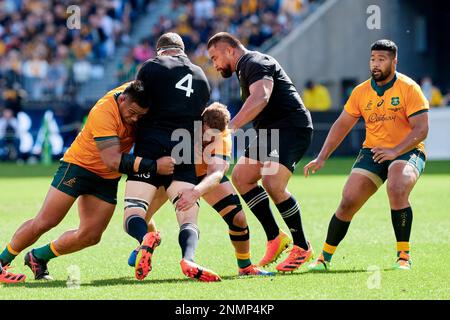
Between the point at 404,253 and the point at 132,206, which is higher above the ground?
the point at 132,206

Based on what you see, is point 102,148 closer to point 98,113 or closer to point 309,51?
point 98,113

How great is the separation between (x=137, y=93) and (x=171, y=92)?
32cm

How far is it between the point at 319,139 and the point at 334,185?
833cm

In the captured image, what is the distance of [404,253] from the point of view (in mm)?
9688

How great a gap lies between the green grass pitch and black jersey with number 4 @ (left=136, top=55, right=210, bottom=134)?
1.41 meters

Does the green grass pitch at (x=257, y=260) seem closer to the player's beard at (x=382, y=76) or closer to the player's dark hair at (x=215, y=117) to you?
the player's dark hair at (x=215, y=117)

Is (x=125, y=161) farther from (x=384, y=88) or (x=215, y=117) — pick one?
(x=384, y=88)

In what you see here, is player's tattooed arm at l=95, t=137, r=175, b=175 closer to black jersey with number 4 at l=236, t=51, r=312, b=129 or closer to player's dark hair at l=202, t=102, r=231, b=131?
player's dark hair at l=202, t=102, r=231, b=131

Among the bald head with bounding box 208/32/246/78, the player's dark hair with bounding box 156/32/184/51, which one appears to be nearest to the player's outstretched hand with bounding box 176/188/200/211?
the player's dark hair with bounding box 156/32/184/51

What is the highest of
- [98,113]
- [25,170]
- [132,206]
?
[98,113]

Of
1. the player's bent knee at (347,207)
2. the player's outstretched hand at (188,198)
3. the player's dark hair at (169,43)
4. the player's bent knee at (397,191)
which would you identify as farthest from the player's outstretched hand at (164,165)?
the player's bent knee at (397,191)

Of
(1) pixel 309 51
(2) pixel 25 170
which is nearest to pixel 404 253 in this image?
(2) pixel 25 170

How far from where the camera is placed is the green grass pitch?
8195 mm

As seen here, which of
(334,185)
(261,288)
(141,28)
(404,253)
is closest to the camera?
(261,288)
